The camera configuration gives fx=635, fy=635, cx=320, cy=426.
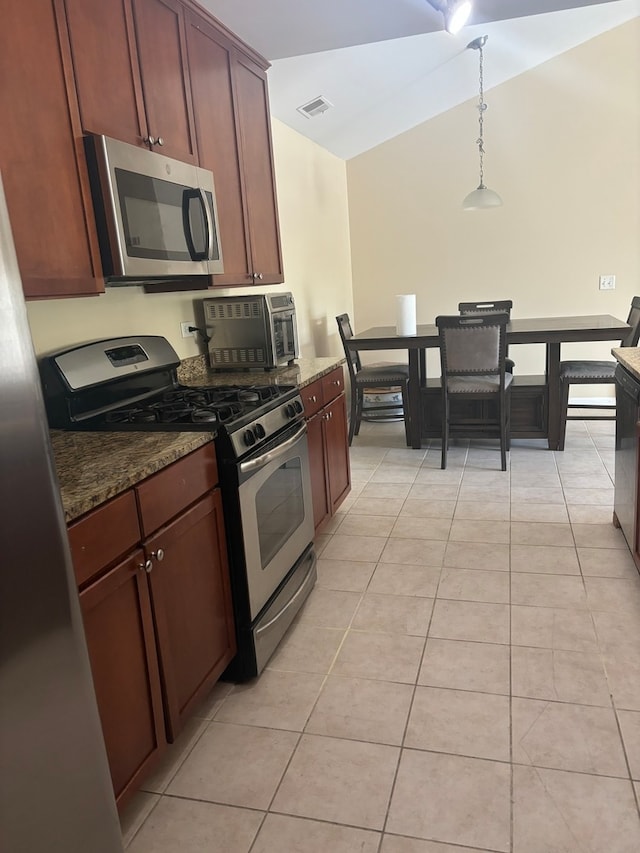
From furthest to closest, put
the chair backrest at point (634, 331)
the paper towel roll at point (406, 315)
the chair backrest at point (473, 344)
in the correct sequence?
the paper towel roll at point (406, 315) → the chair backrest at point (634, 331) → the chair backrest at point (473, 344)

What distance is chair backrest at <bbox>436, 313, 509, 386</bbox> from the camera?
4.03 m

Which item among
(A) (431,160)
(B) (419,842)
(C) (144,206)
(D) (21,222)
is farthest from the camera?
(A) (431,160)

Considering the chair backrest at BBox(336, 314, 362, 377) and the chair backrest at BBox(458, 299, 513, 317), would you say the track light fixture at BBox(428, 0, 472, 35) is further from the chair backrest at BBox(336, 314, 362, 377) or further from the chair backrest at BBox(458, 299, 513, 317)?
the chair backrest at BBox(458, 299, 513, 317)

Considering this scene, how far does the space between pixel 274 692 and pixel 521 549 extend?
1.45 meters

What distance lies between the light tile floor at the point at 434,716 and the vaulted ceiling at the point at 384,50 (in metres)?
2.28

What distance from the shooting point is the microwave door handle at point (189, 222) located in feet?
7.50

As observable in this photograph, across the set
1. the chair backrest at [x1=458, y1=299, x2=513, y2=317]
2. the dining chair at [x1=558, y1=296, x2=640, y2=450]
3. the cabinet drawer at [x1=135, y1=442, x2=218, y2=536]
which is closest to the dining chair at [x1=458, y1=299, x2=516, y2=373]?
the chair backrest at [x1=458, y1=299, x2=513, y2=317]

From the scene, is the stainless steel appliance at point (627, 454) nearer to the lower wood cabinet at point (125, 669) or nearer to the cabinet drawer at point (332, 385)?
the cabinet drawer at point (332, 385)

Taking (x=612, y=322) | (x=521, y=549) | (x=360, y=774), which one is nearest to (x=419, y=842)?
(x=360, y=774)

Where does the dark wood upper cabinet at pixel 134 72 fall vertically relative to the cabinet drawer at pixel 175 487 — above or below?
above

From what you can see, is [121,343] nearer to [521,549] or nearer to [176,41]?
[176,41]

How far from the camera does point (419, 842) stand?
1466 mm

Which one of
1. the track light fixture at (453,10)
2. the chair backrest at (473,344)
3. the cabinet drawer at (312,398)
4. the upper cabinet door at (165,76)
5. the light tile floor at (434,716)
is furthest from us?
the chair backrest at (473,344)

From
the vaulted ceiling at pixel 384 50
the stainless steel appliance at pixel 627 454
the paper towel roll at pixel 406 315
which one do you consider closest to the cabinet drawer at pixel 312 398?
the stainless steel appliance at pixel 627 454
